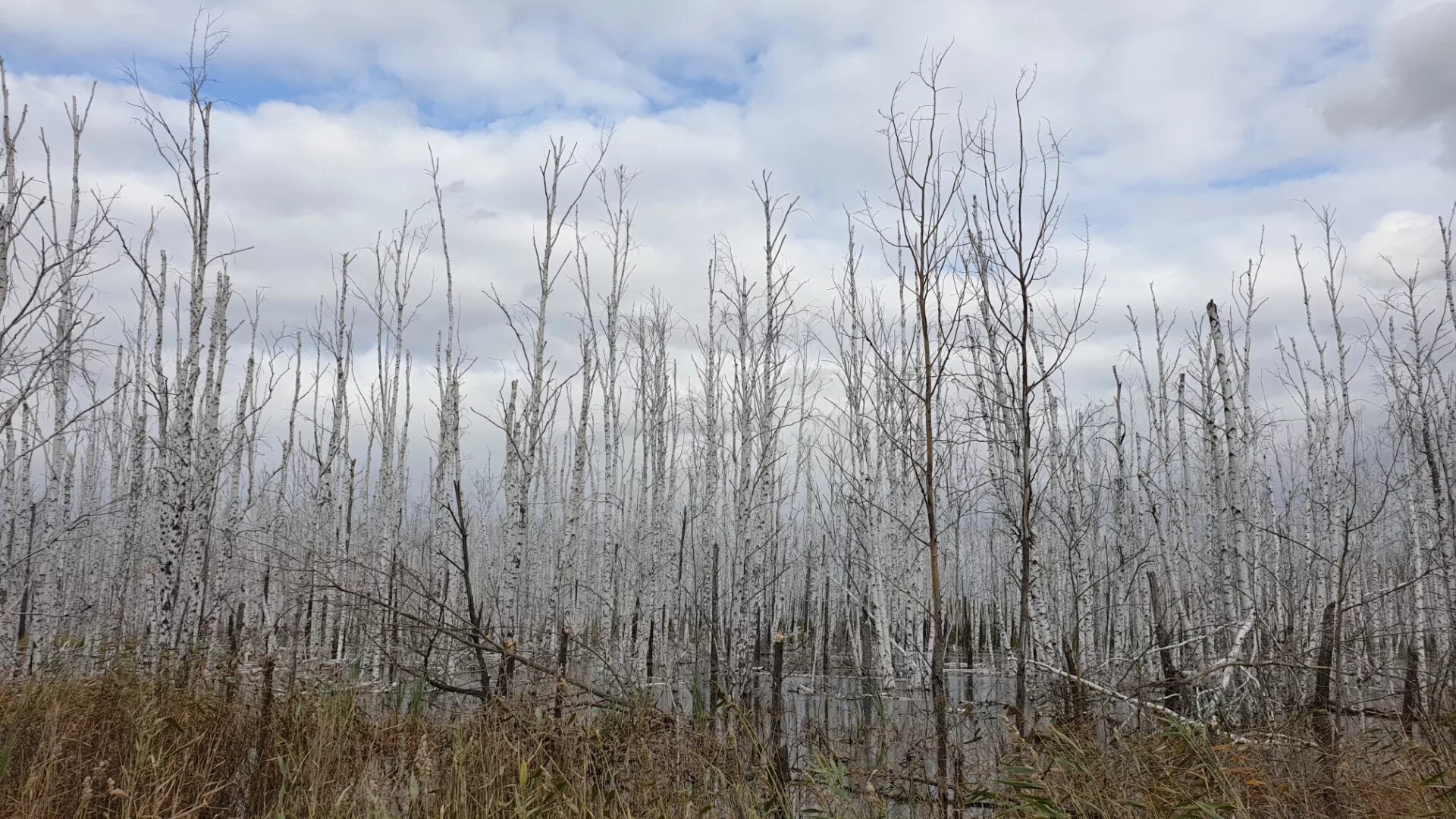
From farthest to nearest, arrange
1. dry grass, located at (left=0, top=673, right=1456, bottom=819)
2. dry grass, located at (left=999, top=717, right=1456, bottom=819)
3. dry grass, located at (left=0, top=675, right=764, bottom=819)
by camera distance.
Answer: dry grass, located at (left=0, top=675, right=764, bottom=819) < dry grass, located at (left=0, top=673, right=1456, bottom=819) < dry grass, located at (left=999, top=717, right=1456, bottom=819)

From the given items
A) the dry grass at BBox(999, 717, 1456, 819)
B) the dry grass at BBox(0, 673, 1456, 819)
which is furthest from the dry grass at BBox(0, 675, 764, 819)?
the dry grass at BBox(999, 717, 1456, 819)

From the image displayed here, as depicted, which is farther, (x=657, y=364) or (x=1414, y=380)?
(x=657, y=364)

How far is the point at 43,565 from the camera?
959 cm

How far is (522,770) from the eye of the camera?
152 inches

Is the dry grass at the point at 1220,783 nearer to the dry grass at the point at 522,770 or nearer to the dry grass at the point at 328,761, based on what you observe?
the dry grass at the point at 522,770

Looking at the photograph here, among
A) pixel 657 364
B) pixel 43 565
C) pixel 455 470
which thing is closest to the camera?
pixel 455 470

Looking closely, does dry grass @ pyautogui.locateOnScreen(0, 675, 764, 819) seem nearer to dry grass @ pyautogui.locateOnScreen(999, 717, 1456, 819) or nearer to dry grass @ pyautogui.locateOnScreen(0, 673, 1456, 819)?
dry grass @ pyautogui.locateOnScreen(0, 673, 1456, 819)

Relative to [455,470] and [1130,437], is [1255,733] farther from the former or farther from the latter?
[1130,437]

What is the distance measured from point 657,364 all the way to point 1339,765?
14196 millimetres

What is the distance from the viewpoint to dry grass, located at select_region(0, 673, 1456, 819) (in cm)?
390

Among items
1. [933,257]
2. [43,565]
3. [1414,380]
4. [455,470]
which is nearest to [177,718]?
[455,470]

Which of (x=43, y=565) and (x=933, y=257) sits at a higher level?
(x=933, y=257)

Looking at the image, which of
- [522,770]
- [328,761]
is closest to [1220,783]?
[522,770]

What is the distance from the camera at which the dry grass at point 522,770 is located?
3904 mm
